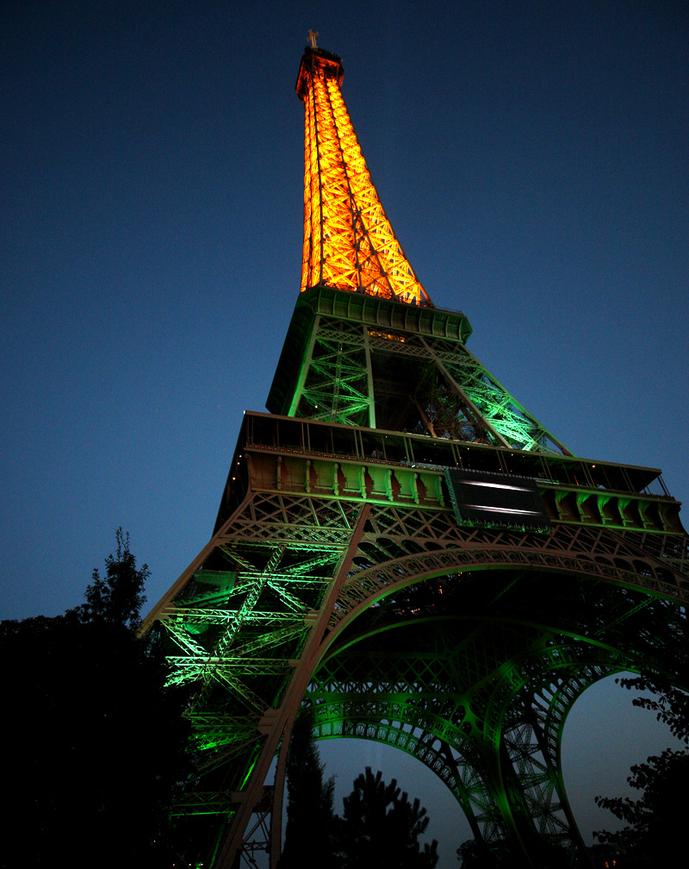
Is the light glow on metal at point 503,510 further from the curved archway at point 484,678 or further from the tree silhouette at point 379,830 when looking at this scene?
the tree silhouette at point 379,830

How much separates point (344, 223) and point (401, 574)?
85.3 ft

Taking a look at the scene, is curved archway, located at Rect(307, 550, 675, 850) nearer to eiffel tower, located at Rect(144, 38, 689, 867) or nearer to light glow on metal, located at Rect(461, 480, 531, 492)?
eiffel tower, located at Rect(144, 38, 689, 867)

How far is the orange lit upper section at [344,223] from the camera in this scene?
108 feet

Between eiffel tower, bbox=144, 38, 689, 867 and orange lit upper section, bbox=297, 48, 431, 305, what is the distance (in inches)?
8.5

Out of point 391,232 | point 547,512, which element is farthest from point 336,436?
point 391,232

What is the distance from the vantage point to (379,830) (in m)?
8.59

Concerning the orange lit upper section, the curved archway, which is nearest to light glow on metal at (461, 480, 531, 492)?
the curved archway

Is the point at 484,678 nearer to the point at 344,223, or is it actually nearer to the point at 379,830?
the point at 379,830

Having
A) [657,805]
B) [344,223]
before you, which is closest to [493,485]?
[657,805]

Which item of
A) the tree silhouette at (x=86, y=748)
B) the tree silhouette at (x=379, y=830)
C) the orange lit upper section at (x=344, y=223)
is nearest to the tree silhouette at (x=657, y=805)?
the tree silhouette at (x=379, y=830)

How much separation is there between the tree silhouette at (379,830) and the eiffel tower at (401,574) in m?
1.91

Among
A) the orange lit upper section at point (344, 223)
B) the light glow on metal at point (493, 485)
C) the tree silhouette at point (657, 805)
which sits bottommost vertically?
the tree silhouette at point (657, 805)

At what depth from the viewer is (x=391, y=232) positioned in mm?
36969

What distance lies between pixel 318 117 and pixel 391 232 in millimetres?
15613
